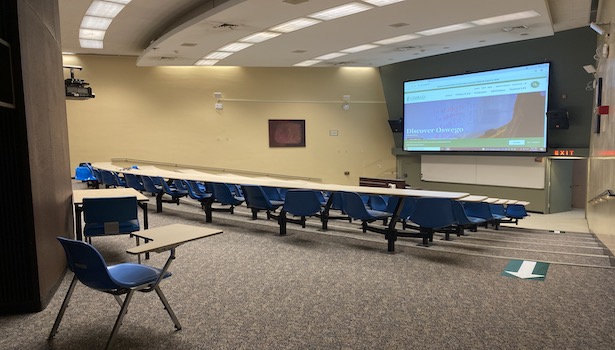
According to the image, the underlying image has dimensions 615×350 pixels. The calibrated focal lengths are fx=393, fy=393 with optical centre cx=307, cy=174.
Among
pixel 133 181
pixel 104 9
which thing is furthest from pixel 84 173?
pixel 104 9

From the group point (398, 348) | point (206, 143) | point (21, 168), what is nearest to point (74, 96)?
point (206, 143)

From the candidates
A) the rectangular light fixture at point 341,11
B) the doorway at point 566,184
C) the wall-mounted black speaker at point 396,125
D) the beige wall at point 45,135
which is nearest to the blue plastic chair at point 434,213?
the beige wall at point 45,135

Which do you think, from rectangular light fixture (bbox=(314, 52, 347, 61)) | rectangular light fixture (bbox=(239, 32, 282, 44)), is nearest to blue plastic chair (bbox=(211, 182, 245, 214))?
rectangular light fixture (bbox=(239, 32, 282, 44))

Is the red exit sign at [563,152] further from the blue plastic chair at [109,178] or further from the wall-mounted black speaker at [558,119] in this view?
the blue plastic chair at [109,178]

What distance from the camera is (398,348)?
246 centimetres

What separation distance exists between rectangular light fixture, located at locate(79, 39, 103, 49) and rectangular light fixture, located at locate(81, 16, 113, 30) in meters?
1.36

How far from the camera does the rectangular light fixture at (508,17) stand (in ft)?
26.7

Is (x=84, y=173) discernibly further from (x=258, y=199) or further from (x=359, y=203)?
(x=359, y=203)

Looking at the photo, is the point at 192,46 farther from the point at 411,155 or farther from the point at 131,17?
the point at 411,155

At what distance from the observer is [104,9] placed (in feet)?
27.1

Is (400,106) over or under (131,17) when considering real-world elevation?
under

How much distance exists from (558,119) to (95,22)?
11.8 m

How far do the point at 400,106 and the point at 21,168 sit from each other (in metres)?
13.2

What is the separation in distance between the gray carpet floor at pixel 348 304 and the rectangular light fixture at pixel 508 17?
5610 mm
